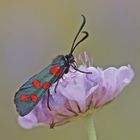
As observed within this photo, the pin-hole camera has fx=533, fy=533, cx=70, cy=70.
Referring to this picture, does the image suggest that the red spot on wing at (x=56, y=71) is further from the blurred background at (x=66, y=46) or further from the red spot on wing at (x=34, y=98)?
the blurred background at (x=66, y=46)

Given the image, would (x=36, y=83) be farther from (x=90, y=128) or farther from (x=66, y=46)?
(x=66, y=46)

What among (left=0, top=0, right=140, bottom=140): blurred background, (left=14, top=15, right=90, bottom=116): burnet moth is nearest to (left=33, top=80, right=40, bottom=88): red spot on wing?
(left=14, top=15, right=90, bottom=116): burnet moth

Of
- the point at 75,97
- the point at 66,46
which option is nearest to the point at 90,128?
the point at 75,97

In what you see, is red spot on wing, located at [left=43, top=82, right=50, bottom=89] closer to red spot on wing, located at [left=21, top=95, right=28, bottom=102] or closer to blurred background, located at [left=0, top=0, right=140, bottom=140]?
red spot on wing, located at [left=21, top=95, right=28, bottom=102]

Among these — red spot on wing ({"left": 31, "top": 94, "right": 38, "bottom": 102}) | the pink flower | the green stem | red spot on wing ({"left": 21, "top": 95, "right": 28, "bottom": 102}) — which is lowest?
the green stem

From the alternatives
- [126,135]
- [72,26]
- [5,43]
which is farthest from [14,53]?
[126,135]
